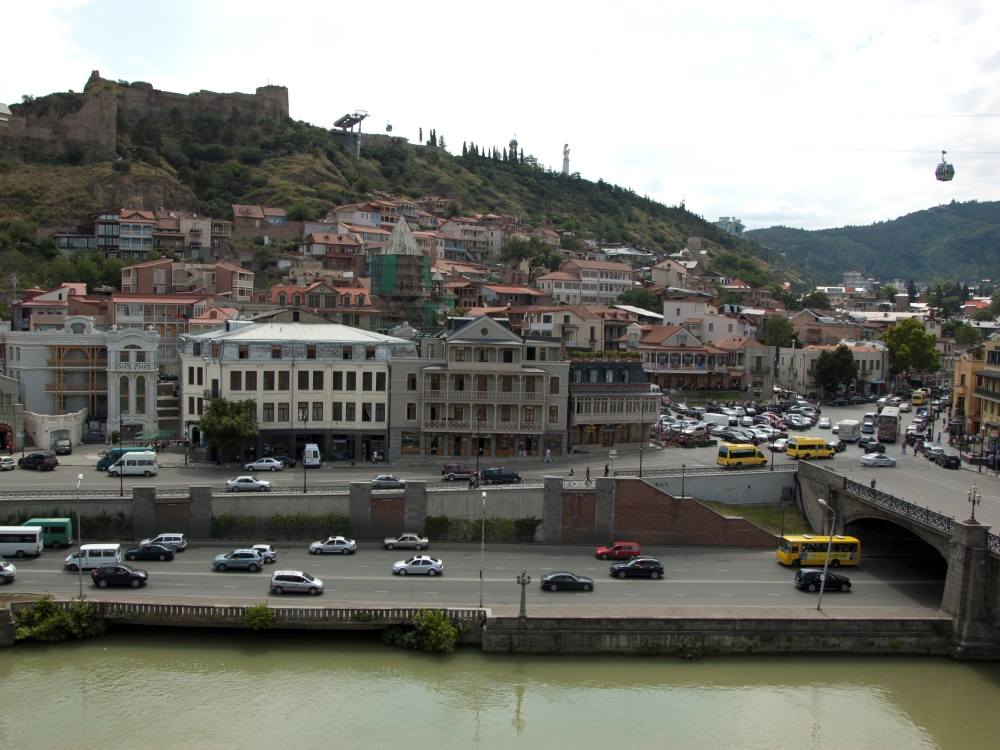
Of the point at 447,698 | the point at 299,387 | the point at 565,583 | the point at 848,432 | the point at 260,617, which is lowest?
the point at 447,698

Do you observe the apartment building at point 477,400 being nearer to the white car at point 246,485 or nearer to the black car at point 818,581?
the white car at point 246,485

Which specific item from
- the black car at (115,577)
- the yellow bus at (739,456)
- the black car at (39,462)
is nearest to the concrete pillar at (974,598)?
the yellow bus at (739,456)

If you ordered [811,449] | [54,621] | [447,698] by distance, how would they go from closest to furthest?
[447,698], [54,621], [811,449]

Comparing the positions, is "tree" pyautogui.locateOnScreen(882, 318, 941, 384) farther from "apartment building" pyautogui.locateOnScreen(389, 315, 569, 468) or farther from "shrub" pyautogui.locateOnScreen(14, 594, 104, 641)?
"shrub" pyautogui.locateOnScreen(14, 594, 104, 641)

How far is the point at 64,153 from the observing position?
10350 cm

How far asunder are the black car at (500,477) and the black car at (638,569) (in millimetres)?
7296

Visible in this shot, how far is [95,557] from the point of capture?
30.1m

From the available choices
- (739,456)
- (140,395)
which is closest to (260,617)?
(739,456)

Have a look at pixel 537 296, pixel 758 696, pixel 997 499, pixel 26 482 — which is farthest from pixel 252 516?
pixel 537 296

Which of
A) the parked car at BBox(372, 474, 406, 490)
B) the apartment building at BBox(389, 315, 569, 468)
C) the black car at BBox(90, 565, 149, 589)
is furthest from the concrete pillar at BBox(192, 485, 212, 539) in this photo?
the apartment building at BBox(389, 315, 569, 468)

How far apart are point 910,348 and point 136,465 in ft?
211

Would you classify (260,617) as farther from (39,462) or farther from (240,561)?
(39,462)

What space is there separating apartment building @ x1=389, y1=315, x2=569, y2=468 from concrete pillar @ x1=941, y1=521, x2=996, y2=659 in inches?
808

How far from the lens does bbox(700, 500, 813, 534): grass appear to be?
38312 millimetres
